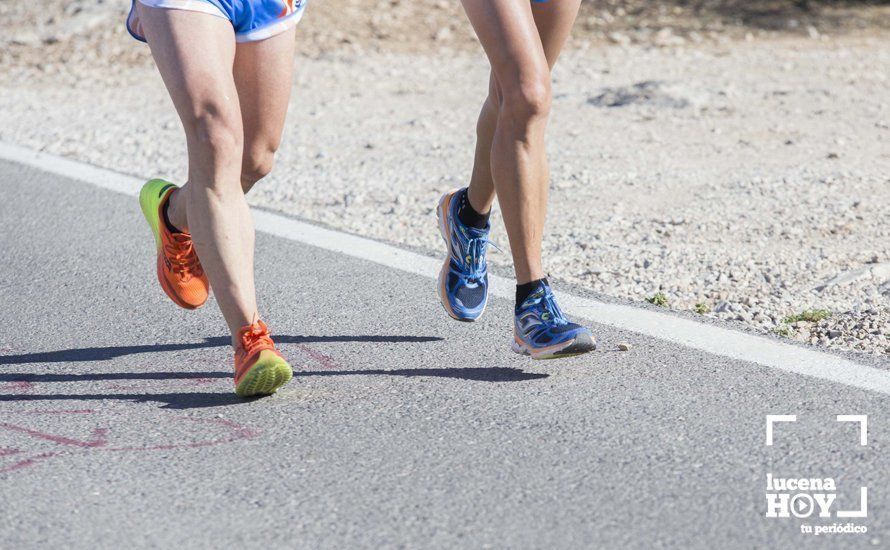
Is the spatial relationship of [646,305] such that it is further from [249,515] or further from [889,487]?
[249,515]

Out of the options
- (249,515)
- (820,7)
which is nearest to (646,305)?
(249,515)

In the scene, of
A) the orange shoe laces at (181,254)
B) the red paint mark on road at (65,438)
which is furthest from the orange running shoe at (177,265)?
the red paint mark on road at (65,438)

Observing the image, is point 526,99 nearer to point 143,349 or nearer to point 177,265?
point 177,265

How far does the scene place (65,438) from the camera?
3.58m

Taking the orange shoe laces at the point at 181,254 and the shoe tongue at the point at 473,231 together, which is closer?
the orange shoe laces at the point at 181,254

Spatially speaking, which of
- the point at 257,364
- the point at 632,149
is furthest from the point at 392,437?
the point at 632,149

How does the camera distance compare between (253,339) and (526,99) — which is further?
(526,99)

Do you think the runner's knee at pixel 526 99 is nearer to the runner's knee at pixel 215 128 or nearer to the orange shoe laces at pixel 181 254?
the runner's knee at pixel 215 128

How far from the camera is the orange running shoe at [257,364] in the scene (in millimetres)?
3676

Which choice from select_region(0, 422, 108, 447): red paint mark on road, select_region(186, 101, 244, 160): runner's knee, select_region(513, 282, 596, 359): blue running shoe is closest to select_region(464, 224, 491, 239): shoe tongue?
select_region(513, 282, 596, 359): blue running shoe

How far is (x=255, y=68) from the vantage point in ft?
12.7

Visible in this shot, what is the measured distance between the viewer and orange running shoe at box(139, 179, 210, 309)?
4.21 m

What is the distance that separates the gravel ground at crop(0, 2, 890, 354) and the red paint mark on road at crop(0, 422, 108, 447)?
84.6 inches

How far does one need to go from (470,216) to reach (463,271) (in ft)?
0.63
